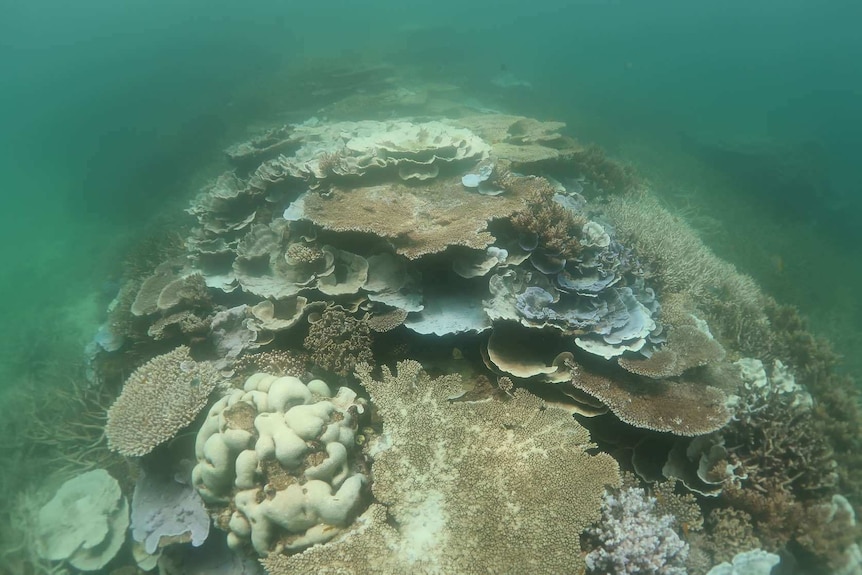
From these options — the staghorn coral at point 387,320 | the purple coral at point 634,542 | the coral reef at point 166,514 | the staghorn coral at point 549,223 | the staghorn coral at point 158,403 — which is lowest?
the coral reef at point 166,514

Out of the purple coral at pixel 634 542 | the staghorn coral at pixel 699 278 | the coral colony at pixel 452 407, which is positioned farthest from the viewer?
the staghorn coral at pixel 699 278

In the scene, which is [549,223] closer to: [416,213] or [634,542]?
[416,213]

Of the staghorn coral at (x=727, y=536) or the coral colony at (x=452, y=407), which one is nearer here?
the coral colony at (x=452, y=407)

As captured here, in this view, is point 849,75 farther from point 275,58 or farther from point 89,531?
point 89,531

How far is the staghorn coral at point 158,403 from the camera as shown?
Result: 13.8ft

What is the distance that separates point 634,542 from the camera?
3.46m

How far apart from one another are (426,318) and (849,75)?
113 metres

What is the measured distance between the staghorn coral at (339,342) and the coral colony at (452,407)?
0.02 m

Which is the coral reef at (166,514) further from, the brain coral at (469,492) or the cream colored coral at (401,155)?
the cream colored coral at (401,155)

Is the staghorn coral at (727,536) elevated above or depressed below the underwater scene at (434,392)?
below

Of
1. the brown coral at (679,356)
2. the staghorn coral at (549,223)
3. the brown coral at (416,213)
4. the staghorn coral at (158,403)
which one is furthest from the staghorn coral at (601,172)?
the staghorn coral at (158,403)

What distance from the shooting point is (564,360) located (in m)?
4.33

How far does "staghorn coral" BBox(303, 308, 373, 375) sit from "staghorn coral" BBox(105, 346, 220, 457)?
1182 mm

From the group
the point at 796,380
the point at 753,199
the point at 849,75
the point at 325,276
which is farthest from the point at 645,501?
the point at 849,75
